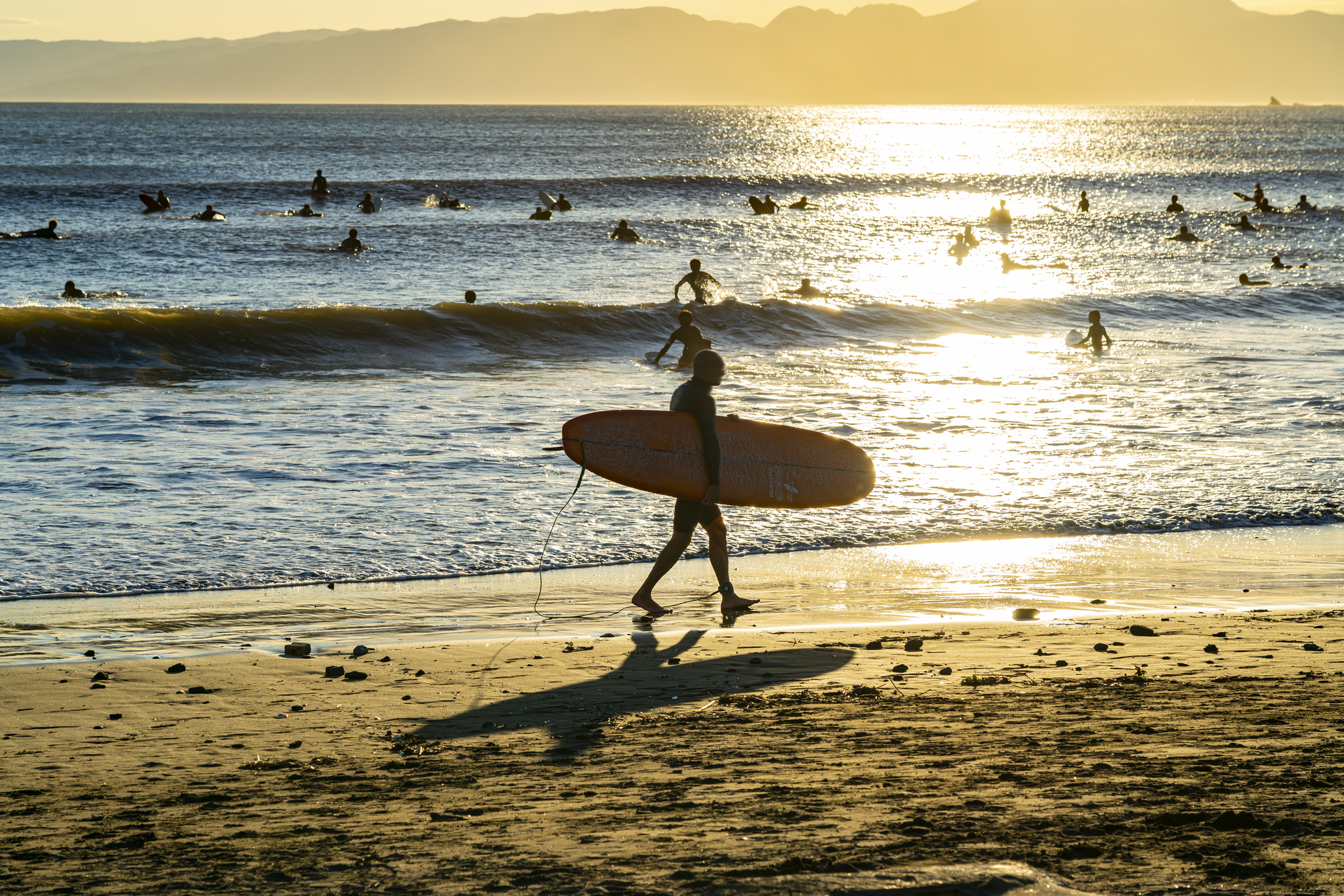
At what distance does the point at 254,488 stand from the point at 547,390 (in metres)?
6.05

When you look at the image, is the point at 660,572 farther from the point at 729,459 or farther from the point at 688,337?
the point at 688,337

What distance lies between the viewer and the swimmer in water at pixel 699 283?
2003 cm

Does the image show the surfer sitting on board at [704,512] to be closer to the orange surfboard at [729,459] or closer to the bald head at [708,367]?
the bald head at [708,367]

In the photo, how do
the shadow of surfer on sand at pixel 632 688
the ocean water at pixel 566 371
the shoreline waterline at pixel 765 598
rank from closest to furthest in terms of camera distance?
the shadow of surfer on sand at pixel 632 688 < the shoreline waterline at pixel 765 598 < the ocean water at pixel 566 371

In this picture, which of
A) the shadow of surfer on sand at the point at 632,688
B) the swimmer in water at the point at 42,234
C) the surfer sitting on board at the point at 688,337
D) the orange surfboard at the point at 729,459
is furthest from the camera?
the swimmer in water at the point at 42,234

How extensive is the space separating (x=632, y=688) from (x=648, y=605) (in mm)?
1390

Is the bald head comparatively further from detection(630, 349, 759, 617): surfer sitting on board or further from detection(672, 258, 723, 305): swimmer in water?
detection(672, 258, 723, 305): swimmer in water

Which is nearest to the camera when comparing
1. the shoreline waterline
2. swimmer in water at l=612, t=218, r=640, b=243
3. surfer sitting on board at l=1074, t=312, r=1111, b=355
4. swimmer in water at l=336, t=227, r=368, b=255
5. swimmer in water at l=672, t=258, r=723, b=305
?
the shoreline waterline

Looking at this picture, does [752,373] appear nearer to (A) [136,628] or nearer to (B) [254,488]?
(B) [254,488]

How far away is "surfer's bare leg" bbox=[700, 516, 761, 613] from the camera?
660cm

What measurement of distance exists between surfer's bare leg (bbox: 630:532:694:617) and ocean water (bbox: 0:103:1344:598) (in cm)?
131

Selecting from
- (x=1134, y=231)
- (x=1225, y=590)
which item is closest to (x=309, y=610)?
(x=1225, y=590)

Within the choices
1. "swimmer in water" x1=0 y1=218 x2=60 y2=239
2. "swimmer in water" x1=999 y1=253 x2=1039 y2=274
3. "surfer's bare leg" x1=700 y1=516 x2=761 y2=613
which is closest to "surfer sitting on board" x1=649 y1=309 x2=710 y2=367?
"surfer's bare leg" x1=700 y1=516 x2=761 y2=613

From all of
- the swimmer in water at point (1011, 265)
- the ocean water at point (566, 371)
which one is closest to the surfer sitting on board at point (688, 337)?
the ocean water at point (566, 371)
